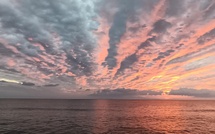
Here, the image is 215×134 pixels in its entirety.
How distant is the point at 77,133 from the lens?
50.3 meters

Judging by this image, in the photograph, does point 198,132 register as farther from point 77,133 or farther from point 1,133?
point 1,133

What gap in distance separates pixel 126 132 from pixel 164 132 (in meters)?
10.3

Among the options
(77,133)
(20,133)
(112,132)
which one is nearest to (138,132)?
(112,132)

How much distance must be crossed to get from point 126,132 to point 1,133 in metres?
30.6

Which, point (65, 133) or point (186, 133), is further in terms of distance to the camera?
point (186, 133)

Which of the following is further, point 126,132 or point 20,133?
point 126,132

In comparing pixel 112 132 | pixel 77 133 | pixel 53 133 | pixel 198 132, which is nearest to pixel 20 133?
pixel 53 133

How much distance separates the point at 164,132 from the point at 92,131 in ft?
62.4

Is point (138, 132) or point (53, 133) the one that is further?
point (138, 132)

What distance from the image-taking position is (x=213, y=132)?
54844 millimetres

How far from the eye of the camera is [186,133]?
53.6 metres

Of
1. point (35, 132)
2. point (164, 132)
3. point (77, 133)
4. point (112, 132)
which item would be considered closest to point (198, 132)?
point (164, 132)

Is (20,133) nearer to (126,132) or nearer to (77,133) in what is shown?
(77,133)

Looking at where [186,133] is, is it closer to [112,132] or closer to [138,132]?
[138,132]
